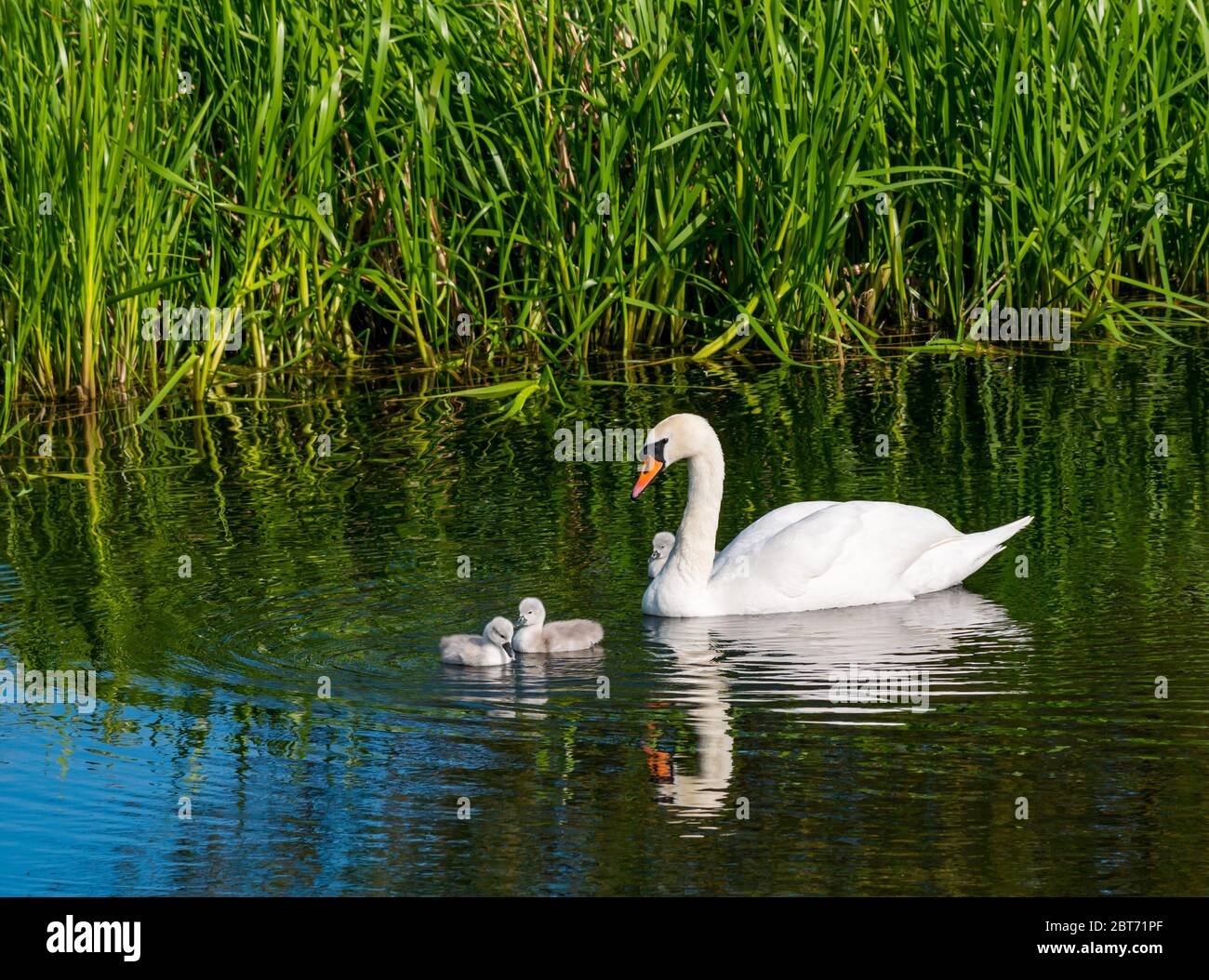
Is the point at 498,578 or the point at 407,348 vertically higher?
the point at 407,348

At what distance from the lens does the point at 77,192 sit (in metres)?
10.4

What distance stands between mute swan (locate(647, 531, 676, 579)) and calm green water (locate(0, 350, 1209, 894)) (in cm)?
11

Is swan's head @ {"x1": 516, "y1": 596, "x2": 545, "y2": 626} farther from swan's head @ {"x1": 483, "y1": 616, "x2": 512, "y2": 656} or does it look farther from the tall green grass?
the tall green grass

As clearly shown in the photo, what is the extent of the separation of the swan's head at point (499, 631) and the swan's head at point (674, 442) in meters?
1.17

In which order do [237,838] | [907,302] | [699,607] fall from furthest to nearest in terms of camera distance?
[907,302]
[699,607]
[237,838]

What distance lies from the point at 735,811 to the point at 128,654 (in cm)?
269

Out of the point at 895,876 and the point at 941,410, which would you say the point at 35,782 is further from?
the point at 941,410

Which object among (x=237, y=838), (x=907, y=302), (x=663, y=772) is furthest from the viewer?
(x=907, y=302)

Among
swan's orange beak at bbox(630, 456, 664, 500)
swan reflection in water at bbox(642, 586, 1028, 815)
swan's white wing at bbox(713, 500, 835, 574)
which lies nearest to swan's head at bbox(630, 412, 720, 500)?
swan's orange beak at bbox(630, 456, 664, 500)

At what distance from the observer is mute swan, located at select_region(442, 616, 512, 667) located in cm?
715

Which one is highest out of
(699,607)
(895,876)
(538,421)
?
(538,421)

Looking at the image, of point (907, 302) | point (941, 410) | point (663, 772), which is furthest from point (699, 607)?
point (907, 302)

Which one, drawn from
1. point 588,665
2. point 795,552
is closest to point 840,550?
point 795,552

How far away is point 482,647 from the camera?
23.4ft
